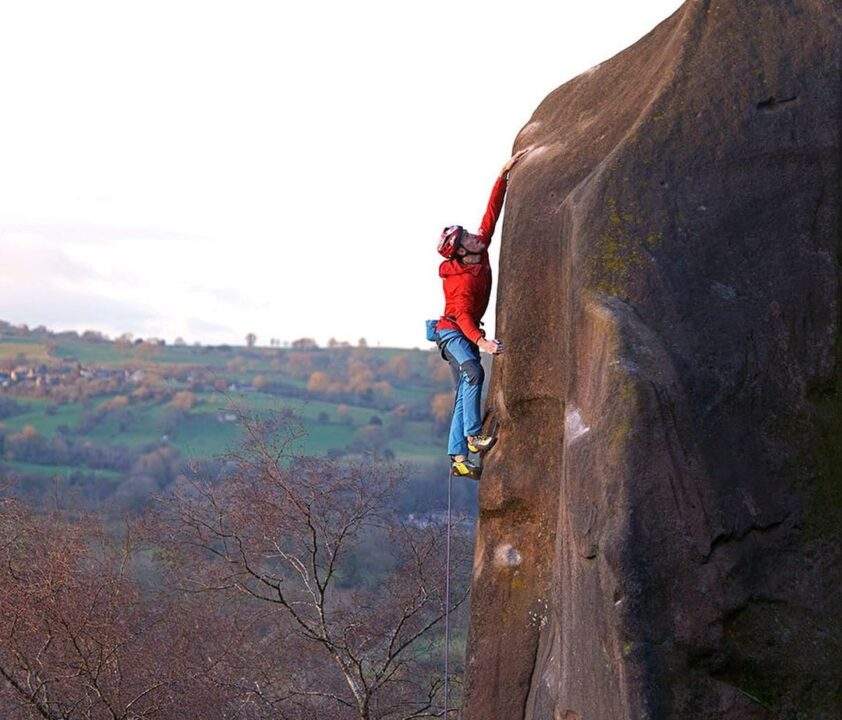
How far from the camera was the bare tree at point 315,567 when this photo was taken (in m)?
26.5

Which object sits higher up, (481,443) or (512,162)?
(512,162)

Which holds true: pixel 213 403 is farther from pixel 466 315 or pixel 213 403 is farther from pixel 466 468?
pixel 466 315

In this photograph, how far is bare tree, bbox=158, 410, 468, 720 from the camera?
2647 centimetres

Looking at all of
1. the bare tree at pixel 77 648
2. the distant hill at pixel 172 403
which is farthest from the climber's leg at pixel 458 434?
the distant hill at pixel 172 403

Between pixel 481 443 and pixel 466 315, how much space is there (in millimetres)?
1135

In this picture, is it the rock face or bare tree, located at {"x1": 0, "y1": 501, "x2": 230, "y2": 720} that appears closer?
the rock face

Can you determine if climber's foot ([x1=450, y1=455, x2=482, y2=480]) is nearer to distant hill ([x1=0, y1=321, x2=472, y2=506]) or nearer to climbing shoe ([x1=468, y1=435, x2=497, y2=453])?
climbing shoe ([x1=468, y1=435, x2=497, y2=453])

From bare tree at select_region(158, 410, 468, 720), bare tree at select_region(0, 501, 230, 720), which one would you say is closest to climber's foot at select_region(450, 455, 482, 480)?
bare tree at select_region(0, 501, 230, 720)

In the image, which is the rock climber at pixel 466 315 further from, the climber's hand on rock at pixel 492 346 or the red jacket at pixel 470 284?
the climber's hand on rock at pixel 492 346

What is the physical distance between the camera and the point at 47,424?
76250mm

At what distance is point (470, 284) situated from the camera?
12.1m

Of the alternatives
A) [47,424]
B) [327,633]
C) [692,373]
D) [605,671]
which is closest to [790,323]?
[692,373]

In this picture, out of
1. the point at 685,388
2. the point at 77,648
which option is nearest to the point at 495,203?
the point at 685,388

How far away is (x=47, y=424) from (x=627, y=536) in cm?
7096
